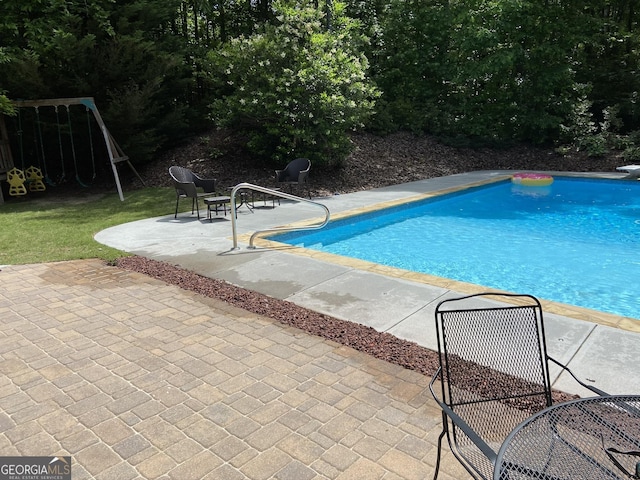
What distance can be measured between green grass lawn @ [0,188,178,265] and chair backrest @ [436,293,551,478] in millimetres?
4882

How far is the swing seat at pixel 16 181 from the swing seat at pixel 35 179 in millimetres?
347

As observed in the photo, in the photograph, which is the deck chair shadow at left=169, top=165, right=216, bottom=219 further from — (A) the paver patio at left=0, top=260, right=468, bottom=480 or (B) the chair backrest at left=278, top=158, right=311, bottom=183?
(A) the paver patio at left=0, top=260, right=468, bottom=480

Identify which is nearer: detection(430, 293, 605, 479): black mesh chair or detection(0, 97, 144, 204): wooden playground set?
detection(430, 293, 605, 479): black mesh chair

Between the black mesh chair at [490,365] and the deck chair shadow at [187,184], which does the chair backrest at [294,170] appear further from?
the black mesh chair at [490,365]

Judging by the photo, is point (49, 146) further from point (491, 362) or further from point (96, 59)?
point (491, 362)

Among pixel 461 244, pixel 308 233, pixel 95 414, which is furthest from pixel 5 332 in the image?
pixel 461 244

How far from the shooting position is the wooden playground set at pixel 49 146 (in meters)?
11.2

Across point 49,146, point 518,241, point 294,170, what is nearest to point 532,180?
point 518,241

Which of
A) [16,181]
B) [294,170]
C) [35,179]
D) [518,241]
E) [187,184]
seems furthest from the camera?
[35,179]

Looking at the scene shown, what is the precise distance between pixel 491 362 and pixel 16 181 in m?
12.1

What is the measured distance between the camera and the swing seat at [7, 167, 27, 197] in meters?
11.1

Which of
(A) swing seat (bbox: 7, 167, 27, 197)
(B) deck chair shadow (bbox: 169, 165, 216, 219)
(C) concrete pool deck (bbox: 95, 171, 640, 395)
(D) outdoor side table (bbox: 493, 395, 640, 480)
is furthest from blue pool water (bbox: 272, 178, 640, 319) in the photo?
(A) swing seat (bbox: 7, 167, 27, 197)

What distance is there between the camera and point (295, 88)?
1048 cm

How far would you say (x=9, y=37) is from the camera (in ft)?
38.2
